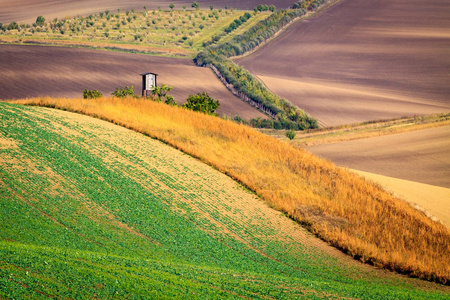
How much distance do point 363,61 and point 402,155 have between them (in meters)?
67.4

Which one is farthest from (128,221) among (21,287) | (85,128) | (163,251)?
(85,128)

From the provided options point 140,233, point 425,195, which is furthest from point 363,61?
point 140,233

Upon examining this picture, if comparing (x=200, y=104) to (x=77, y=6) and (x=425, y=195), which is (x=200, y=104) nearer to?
(x=425, y=195)

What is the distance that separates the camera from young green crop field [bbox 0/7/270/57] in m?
113

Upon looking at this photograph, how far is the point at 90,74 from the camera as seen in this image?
282 ft

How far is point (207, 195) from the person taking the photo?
945 inches

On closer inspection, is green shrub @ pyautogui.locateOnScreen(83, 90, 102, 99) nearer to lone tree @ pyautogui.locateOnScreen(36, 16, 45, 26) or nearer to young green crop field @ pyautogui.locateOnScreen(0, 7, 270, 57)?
young green crop field @ pyautogui.locateOnScreen(0, 7, 270, 57)

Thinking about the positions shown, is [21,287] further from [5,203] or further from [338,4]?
[338,4]

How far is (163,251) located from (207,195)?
728cm

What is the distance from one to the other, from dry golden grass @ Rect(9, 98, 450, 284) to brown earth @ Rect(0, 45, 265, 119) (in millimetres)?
38585

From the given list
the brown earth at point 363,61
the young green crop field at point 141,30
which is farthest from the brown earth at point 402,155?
the young green crop field at point 141,30

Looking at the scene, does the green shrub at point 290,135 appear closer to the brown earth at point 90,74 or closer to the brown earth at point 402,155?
the brown earth at point 402,155

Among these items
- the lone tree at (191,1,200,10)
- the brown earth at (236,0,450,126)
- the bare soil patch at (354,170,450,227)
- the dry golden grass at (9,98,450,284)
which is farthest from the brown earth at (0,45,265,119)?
the lone tree at (191,1,200,10)

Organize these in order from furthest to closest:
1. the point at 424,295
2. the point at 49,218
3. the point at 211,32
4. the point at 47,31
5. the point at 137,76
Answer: the point at 211,32 → the point at 47,31 → the point at 137,76 → the point at 49,218 → the point at 424,295
